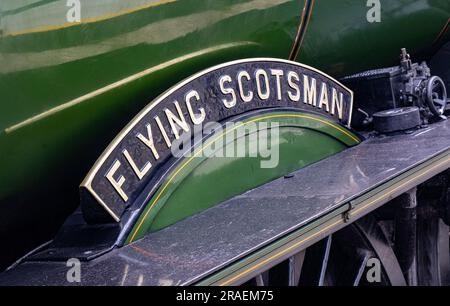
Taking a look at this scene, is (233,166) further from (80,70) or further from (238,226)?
(80,70)

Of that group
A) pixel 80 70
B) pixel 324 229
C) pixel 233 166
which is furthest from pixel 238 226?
pixel 80 70

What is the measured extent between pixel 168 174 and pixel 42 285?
0.53 metres

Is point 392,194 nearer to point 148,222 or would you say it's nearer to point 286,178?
point 286,178

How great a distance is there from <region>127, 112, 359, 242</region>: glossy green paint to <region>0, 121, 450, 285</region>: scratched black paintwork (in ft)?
0.13

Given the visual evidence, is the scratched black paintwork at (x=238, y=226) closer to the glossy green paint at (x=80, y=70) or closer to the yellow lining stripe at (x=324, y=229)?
the yellow lining stripe at (x=324, y=229)

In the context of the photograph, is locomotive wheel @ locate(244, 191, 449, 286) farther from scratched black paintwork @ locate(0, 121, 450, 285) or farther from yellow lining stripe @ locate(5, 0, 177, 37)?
yellow lining stripe @ locate(5, 0, 177, 37)

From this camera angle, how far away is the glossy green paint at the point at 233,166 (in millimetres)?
2119

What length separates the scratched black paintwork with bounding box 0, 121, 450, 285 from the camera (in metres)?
1.72

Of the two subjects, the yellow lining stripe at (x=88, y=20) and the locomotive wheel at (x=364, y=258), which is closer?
the yellow lining stripe at (x=88, y=20)

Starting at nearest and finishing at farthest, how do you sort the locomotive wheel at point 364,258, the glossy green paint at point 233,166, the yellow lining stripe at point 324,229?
the yellow lining stripe at point 324,229
the glossy green paint at point 233,166
the locomotive wheel at point 364,258

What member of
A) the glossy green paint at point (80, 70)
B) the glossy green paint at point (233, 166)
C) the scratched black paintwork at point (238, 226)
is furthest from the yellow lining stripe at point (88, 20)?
the scratched black paintwork at point (238, 226)

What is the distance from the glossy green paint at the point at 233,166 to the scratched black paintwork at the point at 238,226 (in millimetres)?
41

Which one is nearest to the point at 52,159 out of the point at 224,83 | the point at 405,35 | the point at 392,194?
the point at 224,83

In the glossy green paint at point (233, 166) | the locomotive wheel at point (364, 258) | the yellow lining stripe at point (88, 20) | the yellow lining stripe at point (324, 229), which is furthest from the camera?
the locomotive wheel at point (364, 258)
